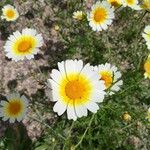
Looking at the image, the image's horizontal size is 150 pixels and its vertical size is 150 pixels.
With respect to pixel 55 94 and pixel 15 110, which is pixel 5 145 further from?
pixel 55 94

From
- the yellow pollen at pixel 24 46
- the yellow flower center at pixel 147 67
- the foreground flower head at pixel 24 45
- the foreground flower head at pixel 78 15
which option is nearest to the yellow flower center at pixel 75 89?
the foreground flower head at pixel 24 45

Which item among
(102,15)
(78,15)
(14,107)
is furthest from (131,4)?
(14,107)

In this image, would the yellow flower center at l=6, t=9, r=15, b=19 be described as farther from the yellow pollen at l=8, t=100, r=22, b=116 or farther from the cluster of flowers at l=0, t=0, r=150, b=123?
the yellow pollen at l=8, t=100, r=22, b=116

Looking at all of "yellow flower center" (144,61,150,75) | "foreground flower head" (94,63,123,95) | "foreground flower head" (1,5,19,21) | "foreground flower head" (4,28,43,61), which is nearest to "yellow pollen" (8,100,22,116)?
"foreground flower head" (4,28,43,61)

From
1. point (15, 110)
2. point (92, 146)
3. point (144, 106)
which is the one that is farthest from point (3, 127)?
point (144, 106)

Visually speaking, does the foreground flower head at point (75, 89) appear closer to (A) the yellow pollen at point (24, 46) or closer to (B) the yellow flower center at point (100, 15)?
(A) the yellow pollen at point (24, 46)

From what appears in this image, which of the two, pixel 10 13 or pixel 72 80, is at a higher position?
pixel 10 13

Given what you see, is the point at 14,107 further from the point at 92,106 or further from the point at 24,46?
the point at 92,106
